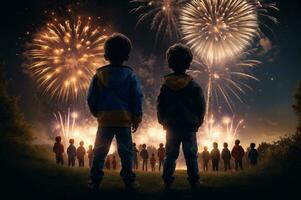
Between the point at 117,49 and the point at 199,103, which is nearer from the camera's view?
the point at 117,49

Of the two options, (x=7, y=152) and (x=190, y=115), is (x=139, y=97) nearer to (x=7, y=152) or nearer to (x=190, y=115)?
(x=190, y=115)

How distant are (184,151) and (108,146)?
5.41ft

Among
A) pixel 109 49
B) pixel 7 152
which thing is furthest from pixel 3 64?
pixel 109 49

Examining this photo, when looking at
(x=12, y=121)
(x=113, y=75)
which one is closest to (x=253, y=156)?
(x=113, y=75)

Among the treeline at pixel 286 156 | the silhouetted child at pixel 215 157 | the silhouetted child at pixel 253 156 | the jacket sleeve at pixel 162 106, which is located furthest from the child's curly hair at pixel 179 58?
the silhouetted child at pixel 215 157

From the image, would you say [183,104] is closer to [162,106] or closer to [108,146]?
[162,106]

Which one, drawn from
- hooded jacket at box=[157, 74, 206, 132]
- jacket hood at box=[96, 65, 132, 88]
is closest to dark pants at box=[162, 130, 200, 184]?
hooded jacket at box=[157, 74, 206, 132]

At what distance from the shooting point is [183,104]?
339 inches

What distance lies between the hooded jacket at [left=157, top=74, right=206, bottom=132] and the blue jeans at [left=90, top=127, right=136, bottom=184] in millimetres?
1041

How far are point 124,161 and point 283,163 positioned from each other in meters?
7.02

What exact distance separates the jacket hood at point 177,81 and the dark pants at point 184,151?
0.96m

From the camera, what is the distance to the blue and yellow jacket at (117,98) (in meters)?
8.14

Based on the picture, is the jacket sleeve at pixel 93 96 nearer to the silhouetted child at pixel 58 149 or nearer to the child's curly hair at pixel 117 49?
the child's curly hair at pixel 117 49

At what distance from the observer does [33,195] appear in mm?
7273
